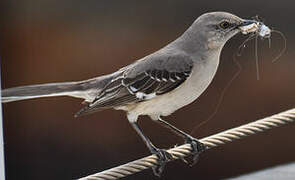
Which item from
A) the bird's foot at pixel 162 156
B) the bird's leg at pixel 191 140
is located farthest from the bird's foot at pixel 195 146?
the bird's foot at pixel 162 156

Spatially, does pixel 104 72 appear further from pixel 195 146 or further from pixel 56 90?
pixel 195 146

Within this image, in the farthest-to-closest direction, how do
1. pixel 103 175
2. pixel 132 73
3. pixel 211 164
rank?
pixel 211 164 < pixel 132 73 < pixel 103 175

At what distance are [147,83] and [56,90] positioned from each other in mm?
384

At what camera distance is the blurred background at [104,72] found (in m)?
2.41

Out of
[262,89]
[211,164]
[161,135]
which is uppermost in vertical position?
[262,89]

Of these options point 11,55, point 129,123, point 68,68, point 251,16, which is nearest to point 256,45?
point 251,16

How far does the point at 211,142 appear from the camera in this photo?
86.3 inches

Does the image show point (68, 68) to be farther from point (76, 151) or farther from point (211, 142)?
point (211, 142)

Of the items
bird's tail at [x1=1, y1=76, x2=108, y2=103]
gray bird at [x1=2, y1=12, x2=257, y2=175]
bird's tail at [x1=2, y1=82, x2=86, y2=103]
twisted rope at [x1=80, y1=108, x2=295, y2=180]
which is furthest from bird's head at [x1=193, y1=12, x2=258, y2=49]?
bird's tail at [x1=2, y1=82, x2=86, y2=103]

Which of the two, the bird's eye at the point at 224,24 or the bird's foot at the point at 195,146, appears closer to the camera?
the bird's eye at the point at 224,24

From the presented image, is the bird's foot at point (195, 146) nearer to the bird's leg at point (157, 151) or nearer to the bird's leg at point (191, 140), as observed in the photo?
the bird's leg at point (191, 140)

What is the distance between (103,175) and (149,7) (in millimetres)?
774

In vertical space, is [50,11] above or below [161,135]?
above

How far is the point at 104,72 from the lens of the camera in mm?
2404
